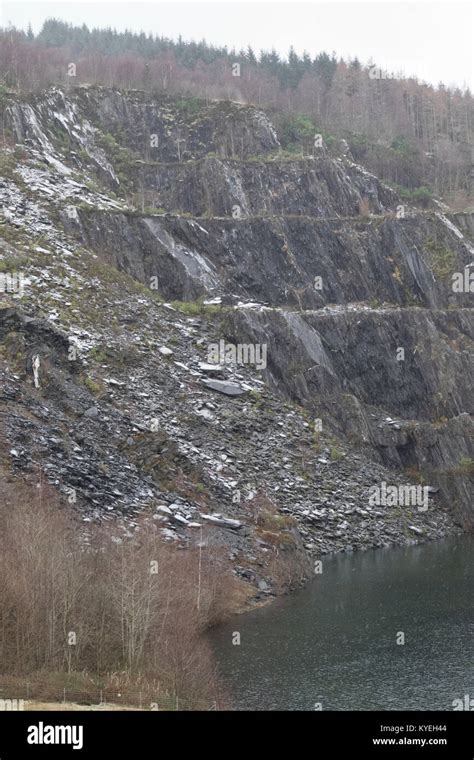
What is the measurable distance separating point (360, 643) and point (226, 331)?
143ft

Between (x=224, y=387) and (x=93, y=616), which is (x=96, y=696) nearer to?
(x=93, y=616)

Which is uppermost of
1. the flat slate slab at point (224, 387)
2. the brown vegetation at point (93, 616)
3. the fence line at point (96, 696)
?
the flat slate slab at point (224, 387)

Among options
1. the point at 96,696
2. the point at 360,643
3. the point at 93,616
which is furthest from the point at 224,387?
the point at 96,696

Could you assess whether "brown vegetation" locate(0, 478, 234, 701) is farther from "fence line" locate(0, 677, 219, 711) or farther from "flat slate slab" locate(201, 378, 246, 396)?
"flat slate slab" locate(201, 378, 246, 396)

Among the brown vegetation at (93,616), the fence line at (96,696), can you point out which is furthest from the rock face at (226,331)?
the fence line at (96,696)

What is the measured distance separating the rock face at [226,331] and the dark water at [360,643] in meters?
6.62

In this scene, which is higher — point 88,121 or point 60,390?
point 88,121

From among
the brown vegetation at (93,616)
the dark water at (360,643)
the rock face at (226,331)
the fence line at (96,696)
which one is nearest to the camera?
the fence line at (96,696)

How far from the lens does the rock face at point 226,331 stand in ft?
199

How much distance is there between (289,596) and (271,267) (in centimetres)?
4737

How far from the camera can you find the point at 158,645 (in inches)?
1432

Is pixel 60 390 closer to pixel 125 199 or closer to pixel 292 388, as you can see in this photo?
pixel 292 388

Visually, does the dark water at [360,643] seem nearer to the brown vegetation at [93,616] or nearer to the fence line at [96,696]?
the brown vegetation at [93,616]

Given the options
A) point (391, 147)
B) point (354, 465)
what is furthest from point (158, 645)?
point (391, 147)
